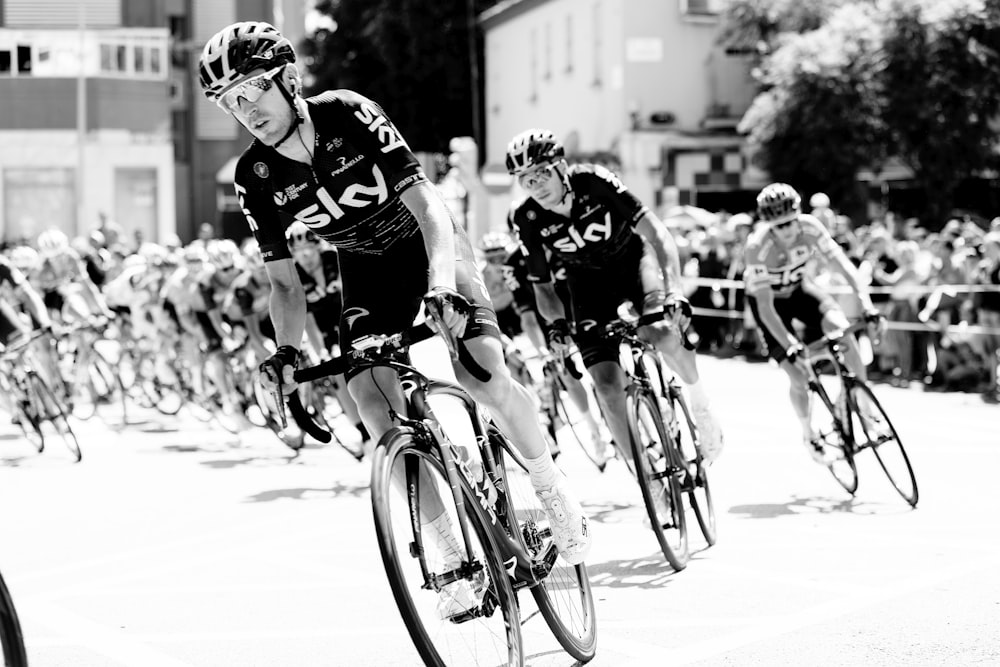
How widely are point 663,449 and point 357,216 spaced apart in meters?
2.67

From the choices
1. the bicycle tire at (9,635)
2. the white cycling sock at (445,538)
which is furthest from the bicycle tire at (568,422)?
the bicycle tire at (9,635)

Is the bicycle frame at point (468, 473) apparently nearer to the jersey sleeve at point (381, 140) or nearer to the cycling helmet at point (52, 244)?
the jersey sleeve at point (381, 140)

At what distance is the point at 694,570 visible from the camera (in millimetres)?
7305

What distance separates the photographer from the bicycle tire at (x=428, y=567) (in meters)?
4.28

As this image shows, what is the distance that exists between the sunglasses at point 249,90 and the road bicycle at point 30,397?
8.62m

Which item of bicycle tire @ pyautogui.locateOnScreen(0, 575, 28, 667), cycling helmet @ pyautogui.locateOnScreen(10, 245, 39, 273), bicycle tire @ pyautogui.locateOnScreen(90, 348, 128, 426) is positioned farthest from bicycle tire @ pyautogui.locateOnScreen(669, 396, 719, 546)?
cycling helmet @ pyautogui.locateOnScreen(10, 245, 39, 273)

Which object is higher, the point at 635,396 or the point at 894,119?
the point at 894,119

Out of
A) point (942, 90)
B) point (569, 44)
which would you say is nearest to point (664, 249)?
point (942, 90)

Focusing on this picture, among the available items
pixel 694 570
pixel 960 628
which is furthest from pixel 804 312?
pixel 960 628

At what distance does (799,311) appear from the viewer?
1045cm

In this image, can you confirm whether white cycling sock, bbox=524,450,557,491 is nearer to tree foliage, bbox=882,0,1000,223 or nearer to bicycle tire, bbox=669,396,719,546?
bicycle tire, bbox=669,396,719,546

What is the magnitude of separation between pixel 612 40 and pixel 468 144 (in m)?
6.44

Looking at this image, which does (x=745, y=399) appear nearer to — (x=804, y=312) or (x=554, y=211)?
(x=804, y=312)

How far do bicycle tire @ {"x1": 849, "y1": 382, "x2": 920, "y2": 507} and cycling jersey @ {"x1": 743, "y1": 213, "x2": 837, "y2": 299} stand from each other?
127 centimetres
